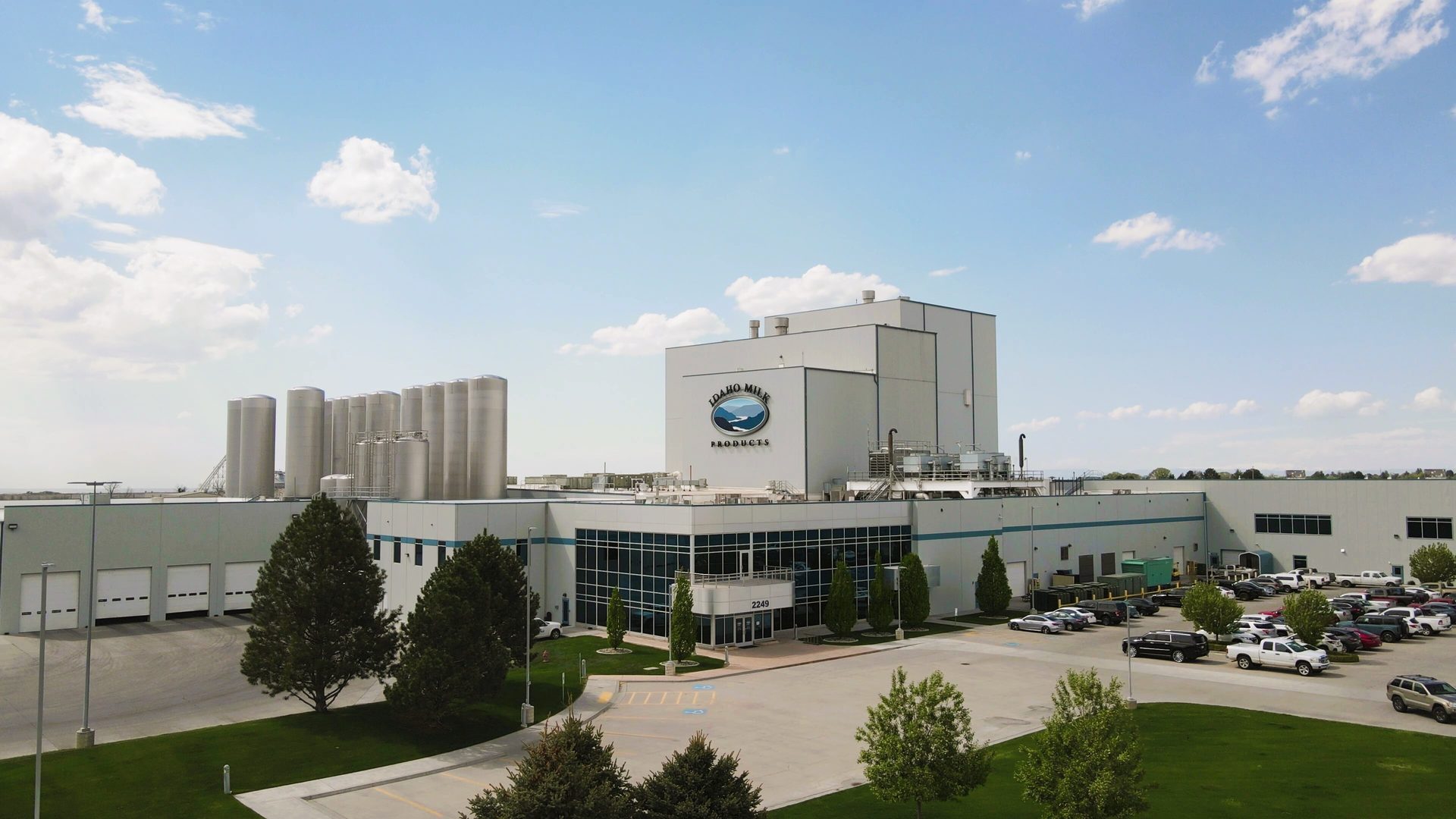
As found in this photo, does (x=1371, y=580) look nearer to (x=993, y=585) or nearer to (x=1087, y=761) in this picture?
(x=993, y=585)

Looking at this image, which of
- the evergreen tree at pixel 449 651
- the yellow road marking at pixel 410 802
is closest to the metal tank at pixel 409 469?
the evergreen tree at pixel 449 651

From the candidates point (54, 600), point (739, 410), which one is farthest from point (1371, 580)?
point (54, 600)

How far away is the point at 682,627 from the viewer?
155ft

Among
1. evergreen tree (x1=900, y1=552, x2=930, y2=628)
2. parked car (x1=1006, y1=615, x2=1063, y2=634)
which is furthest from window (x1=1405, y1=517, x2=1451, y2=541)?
evergreen tree (x1=900, y1=552, x2=930, y2=628)

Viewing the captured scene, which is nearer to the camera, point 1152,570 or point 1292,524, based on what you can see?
point 1152,570

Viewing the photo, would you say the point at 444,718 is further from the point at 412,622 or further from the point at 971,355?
the point at 971,355

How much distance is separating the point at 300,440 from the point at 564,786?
77481 mm

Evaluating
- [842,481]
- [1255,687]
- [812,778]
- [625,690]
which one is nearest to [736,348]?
[842,481]

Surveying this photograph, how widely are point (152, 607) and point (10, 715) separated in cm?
2768

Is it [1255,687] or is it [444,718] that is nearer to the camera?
[444,718]

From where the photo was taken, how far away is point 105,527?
64.1m

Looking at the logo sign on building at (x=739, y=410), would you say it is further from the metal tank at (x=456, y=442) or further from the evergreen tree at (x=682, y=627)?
the evergreen tree at (x=682, y=627)

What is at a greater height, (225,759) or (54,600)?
(54,600)

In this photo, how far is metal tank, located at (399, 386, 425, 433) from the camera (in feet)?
284
